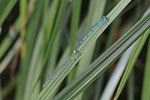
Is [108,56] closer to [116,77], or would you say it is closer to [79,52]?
[79,52]

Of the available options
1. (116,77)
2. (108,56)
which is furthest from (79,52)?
(116,77)

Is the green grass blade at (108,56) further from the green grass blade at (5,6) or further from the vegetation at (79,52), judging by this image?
the green grass blade at (5,6)

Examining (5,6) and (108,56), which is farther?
(5,6)

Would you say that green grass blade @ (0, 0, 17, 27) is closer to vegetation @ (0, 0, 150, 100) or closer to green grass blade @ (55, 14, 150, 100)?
vegetation @ (0, 0, 150, 100)

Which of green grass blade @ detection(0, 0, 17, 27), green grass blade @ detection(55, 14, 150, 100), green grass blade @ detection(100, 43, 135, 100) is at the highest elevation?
green grass blade @ detection(0, 0, 17, 27)

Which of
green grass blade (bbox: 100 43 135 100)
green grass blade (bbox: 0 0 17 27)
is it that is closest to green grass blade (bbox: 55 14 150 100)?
green grass blade (bbox: 100 43 135 100)

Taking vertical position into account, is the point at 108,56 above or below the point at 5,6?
below

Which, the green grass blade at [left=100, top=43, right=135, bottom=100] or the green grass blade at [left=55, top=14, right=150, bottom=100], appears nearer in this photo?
the green grass blade at [left=55, top=14, right=150, bottom=100]

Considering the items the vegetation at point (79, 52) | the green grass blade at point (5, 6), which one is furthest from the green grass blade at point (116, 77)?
the green grass blade at point (5, 6)

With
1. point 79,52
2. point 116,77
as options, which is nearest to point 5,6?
point 79,52

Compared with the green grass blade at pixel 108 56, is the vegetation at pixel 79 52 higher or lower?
higher

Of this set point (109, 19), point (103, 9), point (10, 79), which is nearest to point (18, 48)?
point (10, 79)
